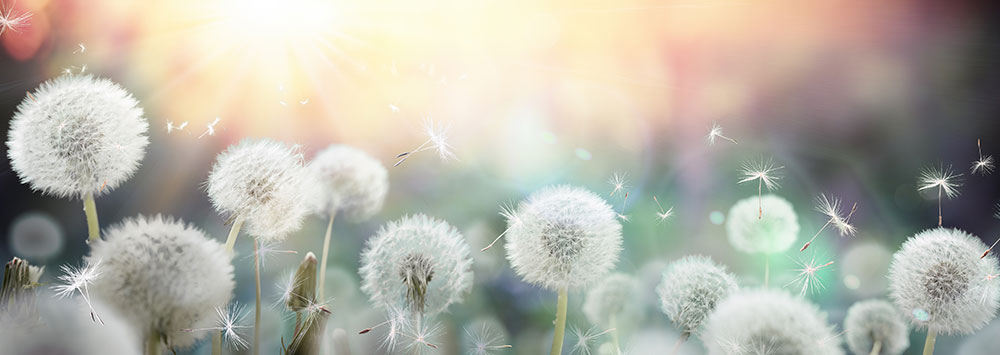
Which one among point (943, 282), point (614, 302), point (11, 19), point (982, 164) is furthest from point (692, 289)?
point (11, 19)

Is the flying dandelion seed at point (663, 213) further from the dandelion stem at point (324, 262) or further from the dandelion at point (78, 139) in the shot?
the dandelion at point (78, 139)

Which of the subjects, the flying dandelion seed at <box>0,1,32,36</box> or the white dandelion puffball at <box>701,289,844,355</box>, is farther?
the flying dandelion seed at <box>0,1,32,36</box>

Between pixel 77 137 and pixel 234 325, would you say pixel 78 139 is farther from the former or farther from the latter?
pixel 234 325

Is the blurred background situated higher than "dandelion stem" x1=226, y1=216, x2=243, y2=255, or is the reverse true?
the blurred background

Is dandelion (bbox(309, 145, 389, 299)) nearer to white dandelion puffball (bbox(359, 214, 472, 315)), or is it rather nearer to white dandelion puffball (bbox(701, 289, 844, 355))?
white dandelion puffball (bbox(359, 214, 472, 315))

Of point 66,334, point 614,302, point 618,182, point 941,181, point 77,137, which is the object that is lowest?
point 66,334

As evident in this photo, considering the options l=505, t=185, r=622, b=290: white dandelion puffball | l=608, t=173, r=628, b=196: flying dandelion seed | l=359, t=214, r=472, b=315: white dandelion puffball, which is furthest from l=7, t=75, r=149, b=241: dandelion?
l=608, t=173, r=628, b=196: flying dandelion seed

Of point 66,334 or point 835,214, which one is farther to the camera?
point 835,214
